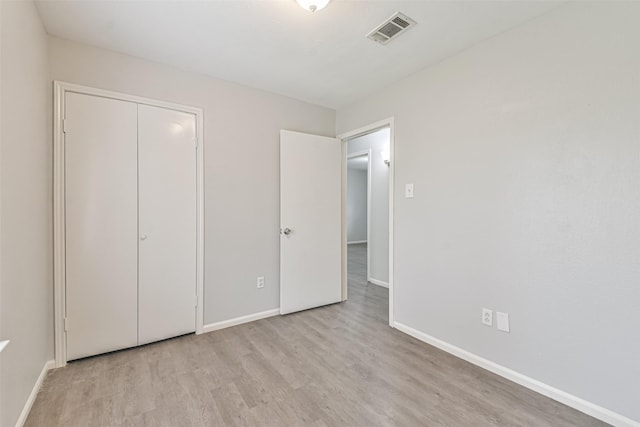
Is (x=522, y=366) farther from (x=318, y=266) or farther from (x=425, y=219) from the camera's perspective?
(x=318, y=266)

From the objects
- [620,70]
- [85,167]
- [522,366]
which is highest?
A: [620,70]

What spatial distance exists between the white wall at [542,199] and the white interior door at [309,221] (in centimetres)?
111

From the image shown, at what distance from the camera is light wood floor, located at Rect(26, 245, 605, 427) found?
62.4 inches

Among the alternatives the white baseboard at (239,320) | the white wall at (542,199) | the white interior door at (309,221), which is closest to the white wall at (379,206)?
the white interior door at (309,221)

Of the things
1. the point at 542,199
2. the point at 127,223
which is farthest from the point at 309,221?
the point at 542,199

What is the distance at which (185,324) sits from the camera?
2.57m

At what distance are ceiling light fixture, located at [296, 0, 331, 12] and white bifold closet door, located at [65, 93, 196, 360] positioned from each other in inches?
57.9

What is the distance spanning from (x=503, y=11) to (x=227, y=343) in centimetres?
317

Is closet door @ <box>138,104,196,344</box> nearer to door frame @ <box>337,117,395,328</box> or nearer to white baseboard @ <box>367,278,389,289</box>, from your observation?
door frame @ <box>337,117,395,328</box>

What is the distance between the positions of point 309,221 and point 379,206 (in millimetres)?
1573

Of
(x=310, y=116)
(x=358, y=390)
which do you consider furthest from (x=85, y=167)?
(x=358, y=390)

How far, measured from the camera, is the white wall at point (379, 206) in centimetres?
427

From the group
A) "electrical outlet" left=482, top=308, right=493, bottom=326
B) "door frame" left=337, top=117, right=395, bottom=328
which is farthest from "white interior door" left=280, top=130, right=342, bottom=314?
"electrical outlet" left=482, top=308, right=493, bottom=326

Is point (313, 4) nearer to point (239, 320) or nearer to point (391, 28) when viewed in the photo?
point (391, 28)
